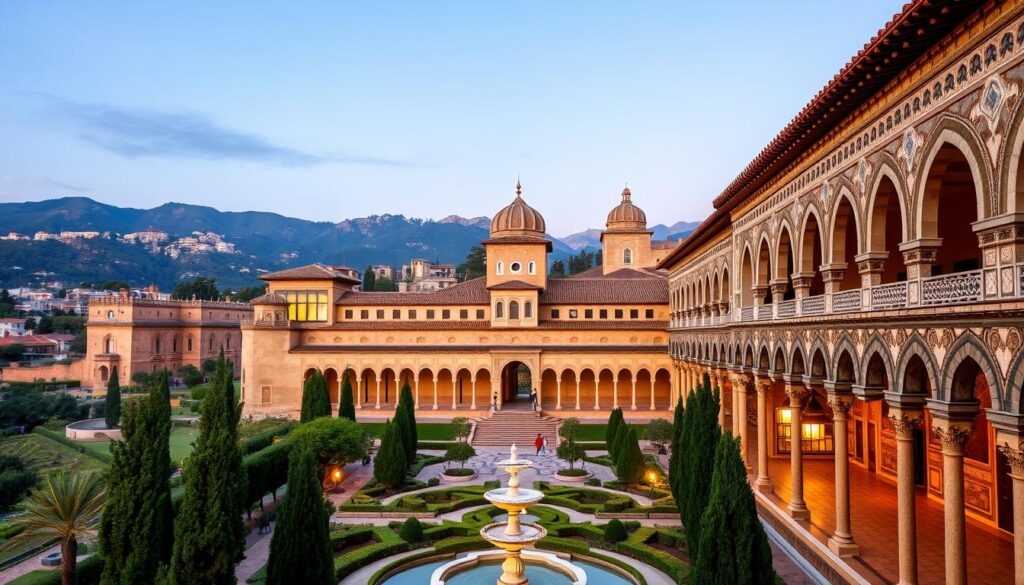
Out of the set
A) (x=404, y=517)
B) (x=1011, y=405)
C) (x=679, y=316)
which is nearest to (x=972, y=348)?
(x=1011, y=405)

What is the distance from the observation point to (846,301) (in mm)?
15734

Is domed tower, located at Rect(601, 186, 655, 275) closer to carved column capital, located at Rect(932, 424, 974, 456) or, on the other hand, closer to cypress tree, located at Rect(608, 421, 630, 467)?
cypress tree, located at Rect(608, 421, 630, 467)

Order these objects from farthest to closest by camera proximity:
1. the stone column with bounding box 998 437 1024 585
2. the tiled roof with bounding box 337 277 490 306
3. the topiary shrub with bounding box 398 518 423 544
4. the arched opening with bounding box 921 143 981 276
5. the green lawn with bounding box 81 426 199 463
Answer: the tiled roof with bounding box 337 277 490 306 → the green lawn with bounding box 81 426 199 463 → the topiary shrub with bounding box 398 518 423 544 → the arched opening with bounding box 921 143 981 276 → the stone column with bounding box 998 437 1024 585

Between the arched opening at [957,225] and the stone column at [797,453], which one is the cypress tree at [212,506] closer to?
the stone column at [797,453]

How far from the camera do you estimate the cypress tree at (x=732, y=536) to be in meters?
12.7

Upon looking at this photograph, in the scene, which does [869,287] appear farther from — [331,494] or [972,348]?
[331,494]

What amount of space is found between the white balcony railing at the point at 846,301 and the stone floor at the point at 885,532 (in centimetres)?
578

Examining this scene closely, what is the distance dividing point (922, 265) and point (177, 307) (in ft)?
269

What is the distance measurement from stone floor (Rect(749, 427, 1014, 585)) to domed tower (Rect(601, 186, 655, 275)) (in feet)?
139

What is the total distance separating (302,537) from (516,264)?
3784 centimetres

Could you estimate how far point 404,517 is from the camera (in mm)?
23734

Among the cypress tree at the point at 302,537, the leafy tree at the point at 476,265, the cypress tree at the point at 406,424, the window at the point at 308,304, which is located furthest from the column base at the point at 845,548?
the leafy tree at the point at 476,265

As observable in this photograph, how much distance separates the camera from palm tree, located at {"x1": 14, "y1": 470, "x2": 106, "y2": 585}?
1540 centimetres

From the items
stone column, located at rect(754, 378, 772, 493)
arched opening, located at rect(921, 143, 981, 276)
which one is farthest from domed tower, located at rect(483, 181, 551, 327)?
arched opening, located at rect(921, 143, 981, 276)
